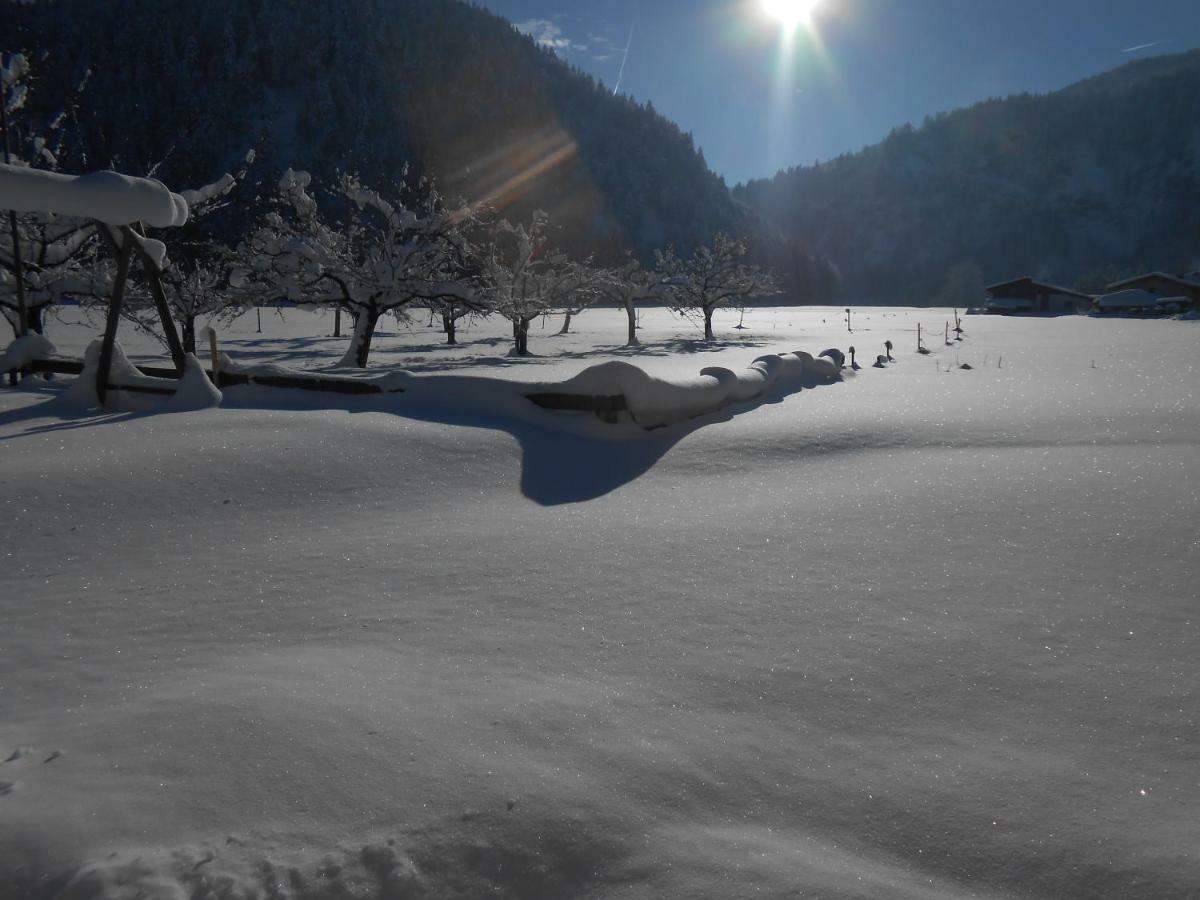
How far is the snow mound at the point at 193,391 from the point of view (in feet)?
27.0

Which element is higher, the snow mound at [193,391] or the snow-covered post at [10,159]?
the snow-covered post at [10,159]

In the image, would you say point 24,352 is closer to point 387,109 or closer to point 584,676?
point 584,676

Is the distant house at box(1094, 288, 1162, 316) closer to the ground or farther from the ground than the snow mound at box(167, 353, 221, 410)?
farther from the ground

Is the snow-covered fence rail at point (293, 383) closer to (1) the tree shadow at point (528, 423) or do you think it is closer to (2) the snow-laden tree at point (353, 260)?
(1) the tree shadow at point (528, 423)

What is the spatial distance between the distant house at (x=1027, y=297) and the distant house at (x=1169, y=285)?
450 centimetres

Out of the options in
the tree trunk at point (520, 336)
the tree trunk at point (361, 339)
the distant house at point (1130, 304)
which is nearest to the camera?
the tree trunk at point (361, 339)

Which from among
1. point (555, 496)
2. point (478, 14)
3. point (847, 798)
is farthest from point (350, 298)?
point (478, 14)

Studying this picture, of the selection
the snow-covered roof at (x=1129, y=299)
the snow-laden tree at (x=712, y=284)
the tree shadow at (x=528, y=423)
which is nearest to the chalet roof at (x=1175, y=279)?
the snow-covered roof at (x=1129, y=299)

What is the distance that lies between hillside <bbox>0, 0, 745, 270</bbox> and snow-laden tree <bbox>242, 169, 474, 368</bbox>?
102 metres

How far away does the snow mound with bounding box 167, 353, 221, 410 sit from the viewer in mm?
8242

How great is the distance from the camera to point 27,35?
122500 mm

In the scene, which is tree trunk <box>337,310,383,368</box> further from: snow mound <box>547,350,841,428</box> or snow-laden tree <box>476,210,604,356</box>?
snow mound <box>547,350,841,428</box>

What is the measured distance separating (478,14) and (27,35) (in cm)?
10160

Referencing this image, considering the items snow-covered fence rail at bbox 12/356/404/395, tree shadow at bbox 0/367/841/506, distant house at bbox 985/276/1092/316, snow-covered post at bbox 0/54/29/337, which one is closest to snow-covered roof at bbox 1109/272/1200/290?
distant house at bbox 985/276/1092/316
